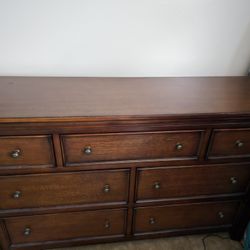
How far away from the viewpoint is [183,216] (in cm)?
135

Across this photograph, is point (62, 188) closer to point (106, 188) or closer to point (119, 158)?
point (106, 188)

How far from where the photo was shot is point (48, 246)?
1320 millimetres

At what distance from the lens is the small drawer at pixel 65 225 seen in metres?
1.20

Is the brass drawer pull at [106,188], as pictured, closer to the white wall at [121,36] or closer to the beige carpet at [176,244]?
the beige carpet at [176,244]

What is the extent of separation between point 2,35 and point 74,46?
0.37 m

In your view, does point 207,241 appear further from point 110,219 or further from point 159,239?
point 110,219

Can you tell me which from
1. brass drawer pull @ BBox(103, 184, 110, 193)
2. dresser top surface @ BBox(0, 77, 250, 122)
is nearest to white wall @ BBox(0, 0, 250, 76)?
dresser top surface @ BBox(0, 77, 250, 122)

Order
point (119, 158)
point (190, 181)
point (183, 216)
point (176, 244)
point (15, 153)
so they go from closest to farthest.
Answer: point (15, 153) → point (119, 158) → point (190, 181) → point (183, 216) → point (176, 244)

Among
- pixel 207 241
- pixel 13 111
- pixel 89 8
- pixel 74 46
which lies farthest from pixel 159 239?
pixel 89 8

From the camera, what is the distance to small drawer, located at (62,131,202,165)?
972mm

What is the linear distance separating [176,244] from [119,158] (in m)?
0.83

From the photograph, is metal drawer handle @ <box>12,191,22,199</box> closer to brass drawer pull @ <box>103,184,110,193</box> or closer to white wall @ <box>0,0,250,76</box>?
brass drawer pull @ <box>103,184,110,193</box>

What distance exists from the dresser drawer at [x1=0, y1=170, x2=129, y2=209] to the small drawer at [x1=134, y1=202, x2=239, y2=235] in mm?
251

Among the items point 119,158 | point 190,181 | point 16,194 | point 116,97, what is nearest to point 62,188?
point 16,194
